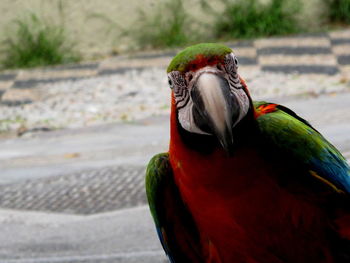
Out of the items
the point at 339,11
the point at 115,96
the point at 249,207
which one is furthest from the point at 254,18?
the point at 249,207

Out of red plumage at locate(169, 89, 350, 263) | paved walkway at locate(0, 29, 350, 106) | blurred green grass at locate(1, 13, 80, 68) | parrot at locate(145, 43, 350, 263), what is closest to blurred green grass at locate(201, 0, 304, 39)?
paved walkway at locate(0, 29, 350, 106)

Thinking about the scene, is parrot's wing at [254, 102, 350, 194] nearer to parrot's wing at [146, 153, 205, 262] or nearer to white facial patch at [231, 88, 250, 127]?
white facial patch at [231, 88, 250, 127]

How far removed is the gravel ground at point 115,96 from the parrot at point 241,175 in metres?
2.07

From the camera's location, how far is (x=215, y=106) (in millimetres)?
1014

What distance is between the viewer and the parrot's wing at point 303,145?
3.84 ft

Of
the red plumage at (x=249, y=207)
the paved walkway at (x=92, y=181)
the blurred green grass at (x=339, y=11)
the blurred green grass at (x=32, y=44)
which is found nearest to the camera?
the red plumage at (x=249, y=207)

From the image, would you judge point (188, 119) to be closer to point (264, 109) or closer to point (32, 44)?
point (264, 109)

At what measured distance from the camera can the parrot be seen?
3.45ft

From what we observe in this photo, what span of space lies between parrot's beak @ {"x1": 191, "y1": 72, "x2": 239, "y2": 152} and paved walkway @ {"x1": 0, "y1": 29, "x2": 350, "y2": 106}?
2732 mm

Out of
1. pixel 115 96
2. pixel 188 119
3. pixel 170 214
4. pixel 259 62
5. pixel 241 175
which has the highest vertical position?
pixel 188 119

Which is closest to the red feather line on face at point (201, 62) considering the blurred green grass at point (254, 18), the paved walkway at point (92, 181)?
the paved walkway at point (92, 181)

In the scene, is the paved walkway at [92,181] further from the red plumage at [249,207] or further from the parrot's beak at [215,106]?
the parrot's beak at [215,106]

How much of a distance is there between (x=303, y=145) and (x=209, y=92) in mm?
260

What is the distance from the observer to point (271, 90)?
11.4ft
